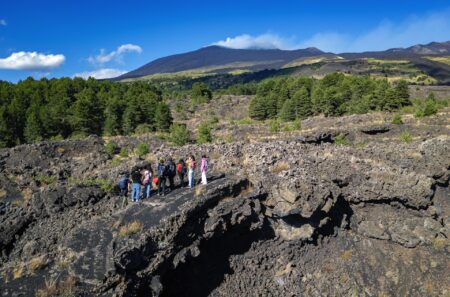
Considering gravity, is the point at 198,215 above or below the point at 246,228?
above

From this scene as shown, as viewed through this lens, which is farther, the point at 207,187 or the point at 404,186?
the point at 404,186

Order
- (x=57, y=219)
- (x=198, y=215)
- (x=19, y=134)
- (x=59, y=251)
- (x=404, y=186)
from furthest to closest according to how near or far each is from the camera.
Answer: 1. (x=19, y=134)
2. (x=404, y=186)
3. (x=57, y=219)
4. (x=198, y=215)
5. (x=59, y=251)

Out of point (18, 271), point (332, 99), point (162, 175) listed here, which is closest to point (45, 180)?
point (162, 175)

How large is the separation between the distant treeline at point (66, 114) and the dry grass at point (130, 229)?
37955 millimetres

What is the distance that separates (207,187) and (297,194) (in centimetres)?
417

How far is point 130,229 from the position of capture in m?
13.0

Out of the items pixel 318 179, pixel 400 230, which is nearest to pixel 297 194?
pixel 318 179

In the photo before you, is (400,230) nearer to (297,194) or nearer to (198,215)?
(297,194)

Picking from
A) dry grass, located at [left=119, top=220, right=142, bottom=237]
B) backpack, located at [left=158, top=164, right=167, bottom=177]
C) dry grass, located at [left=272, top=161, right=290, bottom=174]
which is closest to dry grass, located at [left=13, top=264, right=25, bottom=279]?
dry grass, located at [left=119, top=220, right=142, bottom=237]

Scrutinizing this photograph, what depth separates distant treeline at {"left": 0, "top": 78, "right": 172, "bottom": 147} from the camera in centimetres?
4747

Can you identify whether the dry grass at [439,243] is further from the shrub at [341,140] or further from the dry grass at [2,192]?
the dry grass at [2,192]

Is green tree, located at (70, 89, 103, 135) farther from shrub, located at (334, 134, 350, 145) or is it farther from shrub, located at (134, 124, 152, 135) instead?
shrub, located at (334, 134, 350, 145)

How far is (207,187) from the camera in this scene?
16531 millimetres

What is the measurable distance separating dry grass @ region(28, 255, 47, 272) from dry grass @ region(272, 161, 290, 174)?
11.3 metres
